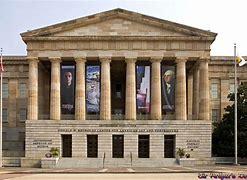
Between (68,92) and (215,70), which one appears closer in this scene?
A: (68,92)

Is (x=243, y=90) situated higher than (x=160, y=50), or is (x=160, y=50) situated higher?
(x=160, y=50)

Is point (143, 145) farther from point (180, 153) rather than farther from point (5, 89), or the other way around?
point (5, 89)

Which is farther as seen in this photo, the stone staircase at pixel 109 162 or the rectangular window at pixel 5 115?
the rectangular window at pixel 5 115

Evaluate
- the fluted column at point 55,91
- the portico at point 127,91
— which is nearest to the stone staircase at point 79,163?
the portico at point 127,91

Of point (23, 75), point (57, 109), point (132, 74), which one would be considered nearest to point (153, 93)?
point (132, 74)

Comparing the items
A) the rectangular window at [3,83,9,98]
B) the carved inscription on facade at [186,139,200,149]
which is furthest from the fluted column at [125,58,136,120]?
the rectangular window at [3,83,9,98]

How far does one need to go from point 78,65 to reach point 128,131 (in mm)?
10421

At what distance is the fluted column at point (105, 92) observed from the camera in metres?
66.4

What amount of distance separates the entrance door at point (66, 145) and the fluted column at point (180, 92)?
13.7 metres

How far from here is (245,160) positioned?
63906 mm

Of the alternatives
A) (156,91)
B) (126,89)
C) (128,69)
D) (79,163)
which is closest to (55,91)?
(126,89)

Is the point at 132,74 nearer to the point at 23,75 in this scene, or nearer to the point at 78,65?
the point at 78,65

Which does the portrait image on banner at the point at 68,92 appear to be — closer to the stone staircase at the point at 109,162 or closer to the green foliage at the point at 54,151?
the green foliage at the point at 54,151

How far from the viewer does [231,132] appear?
65.7m
